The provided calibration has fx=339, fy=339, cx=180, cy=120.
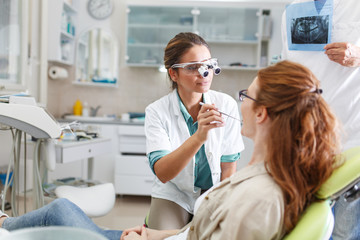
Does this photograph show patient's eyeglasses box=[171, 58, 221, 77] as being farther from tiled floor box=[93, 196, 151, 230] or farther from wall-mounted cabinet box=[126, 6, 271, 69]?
wall-mounted cabinet box=[126, 6, 271, 69]

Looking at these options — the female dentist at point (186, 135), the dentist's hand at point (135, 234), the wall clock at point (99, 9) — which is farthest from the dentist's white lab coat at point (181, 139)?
the wall clock at point (99, 9)

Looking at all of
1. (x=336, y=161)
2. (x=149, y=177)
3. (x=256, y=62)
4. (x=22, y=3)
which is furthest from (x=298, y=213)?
(x=256, y=62)

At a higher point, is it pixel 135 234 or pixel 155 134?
pixel 155 134

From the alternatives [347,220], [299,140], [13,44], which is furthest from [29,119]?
[13,44]

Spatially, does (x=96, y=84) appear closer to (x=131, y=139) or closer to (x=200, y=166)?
(x=131, y=139)

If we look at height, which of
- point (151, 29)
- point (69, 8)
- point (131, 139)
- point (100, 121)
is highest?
point (69, 8)

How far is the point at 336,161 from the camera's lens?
84cm

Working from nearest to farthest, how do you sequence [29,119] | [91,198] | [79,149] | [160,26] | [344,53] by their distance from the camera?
[344,53] → [29,119] → [91,198] → [79,149] → [160,26]

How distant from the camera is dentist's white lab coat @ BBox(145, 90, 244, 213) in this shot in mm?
1417

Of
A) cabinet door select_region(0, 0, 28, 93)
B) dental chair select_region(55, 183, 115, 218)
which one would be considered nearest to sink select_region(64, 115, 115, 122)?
cabinet door select_region(0, 0, 28, 93)

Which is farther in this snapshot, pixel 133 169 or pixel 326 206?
pixel 133 169

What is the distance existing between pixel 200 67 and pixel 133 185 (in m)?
2.36

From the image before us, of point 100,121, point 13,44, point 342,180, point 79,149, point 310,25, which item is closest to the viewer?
point 342,180

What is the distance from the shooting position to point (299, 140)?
0.81m
